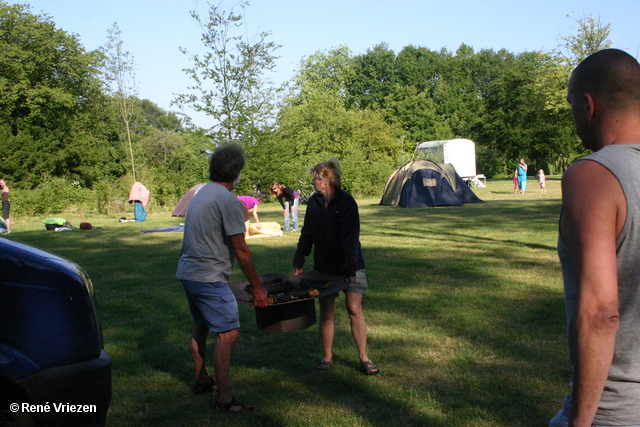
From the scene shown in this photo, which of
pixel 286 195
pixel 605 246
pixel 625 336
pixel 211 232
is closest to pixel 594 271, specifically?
pixel 605 246

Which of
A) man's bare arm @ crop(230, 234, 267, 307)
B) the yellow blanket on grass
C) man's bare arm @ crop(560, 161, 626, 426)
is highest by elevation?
man's bare arm @ crop(560, 161, 626, 426)

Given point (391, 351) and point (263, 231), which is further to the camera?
point (263, 231)

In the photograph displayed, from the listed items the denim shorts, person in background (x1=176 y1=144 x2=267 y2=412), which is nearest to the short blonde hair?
the denim shorts

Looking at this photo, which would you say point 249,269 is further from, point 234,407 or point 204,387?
point 204,387

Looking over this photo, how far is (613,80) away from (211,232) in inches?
125

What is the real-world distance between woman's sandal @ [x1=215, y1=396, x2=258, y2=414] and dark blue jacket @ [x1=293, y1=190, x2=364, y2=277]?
1.35 m

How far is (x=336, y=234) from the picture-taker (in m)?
5.29

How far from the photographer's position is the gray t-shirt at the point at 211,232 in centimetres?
439

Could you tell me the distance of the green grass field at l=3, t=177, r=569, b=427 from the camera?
448 centimetres

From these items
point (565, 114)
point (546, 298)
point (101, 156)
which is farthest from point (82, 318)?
point (101, 156)

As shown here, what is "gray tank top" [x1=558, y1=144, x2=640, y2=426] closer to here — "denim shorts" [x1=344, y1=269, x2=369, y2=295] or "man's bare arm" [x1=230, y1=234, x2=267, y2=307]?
"man's bare arm" [x1=230, y1=234, x2=267, y2=307]

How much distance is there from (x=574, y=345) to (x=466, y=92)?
82483 millimetres

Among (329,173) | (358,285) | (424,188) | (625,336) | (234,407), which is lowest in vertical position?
(234,407)

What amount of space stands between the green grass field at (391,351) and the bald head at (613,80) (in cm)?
303
